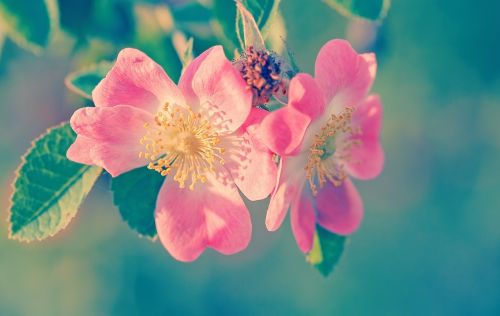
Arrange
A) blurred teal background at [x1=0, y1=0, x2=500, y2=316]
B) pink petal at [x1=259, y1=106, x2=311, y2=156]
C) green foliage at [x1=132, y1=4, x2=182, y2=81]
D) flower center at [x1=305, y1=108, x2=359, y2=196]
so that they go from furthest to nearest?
blurred teal background at [x1=0, y1=0, x2=500, y2=316], green foliage at [x1=132, y1=4, x2=182, y2=81], flower center at [x1=305, y1=108, x2=359, y2=196], pink petal at [x1=259, y1=106, x2=311, y2=156]

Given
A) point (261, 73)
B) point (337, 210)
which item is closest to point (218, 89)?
point (261, 73)

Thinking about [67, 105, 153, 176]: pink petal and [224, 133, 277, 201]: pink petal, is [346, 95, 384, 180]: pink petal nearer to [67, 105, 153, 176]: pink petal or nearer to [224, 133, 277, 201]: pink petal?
[224, 133, 277, 201]: pink petal

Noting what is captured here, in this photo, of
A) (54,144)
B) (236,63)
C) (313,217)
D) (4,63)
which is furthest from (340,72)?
(4,63)

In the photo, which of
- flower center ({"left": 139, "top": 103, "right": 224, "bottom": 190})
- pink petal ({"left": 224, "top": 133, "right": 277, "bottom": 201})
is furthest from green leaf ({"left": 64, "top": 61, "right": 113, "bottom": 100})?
pink petal ({"left": 224, "top": 133, "right": 277, "bottom": 201})

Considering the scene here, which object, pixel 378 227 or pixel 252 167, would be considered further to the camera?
pixel 378 227

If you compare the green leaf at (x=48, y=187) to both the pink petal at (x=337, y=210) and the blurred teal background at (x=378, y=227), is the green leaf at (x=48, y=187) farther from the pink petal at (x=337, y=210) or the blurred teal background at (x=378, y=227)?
the blurred teal background at (x=378, y=227)

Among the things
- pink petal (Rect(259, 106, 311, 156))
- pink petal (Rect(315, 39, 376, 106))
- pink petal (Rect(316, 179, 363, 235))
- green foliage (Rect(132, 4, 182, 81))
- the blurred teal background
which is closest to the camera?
pink petal (Rect(259, 106, 311, 156))

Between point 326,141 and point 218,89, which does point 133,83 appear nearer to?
point 218,89
